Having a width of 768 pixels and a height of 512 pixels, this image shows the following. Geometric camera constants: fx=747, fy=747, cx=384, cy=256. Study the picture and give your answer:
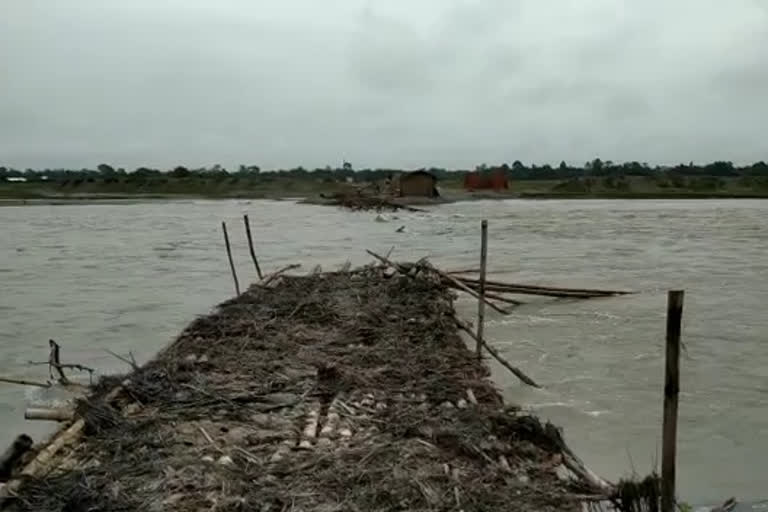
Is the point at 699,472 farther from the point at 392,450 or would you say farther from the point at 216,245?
the point at 216,245

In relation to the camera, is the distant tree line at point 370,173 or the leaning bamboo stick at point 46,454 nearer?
the leaning bamboo stick at point 46,454

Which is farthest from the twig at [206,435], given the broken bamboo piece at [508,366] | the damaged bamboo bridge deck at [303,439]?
the broken bamboo piece at [508,366]

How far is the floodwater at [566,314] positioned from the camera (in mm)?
6875

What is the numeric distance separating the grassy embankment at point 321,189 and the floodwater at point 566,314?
1709 inches

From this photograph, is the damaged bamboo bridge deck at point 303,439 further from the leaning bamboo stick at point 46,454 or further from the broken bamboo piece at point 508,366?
the broken bamboo piece at point 508,366

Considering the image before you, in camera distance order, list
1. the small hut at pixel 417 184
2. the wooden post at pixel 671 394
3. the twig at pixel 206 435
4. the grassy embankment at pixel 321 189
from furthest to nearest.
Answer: the grassy embankment at pixel 321 189 → the small hut at pixel 417 184 → the twig at pixel 206 435 → the wooden post at pixel 671 394

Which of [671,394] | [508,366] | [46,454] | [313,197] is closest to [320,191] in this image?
[313,197]

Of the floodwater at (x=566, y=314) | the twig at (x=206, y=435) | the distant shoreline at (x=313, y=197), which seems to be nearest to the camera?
the twig at (x=206, y=435)

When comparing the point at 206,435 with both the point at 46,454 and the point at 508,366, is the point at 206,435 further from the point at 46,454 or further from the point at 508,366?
the point at 508,366

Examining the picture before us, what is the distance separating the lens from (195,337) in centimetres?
832

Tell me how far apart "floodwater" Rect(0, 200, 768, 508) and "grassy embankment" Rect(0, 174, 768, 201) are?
4341 centimetres

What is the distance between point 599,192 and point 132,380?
76241 mm

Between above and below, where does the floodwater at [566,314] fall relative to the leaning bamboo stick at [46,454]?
below

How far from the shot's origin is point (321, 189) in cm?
8381
